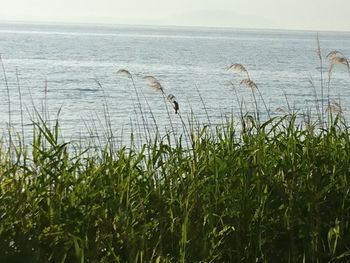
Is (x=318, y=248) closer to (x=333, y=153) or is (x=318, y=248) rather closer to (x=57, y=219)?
(x=333, y=153)

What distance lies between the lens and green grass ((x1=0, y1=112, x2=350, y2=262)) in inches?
244

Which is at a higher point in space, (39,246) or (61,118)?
(39,246)

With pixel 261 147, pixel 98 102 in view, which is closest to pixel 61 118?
pixel 98 102

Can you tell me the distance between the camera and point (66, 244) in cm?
600

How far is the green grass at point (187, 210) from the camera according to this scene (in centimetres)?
619

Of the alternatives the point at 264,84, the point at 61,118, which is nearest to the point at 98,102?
the point at 61,118

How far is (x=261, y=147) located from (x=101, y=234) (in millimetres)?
1805

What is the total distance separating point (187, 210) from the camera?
662cm

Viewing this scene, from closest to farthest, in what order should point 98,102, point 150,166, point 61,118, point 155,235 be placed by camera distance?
point 155,235
point 150,166
point 61,118
point 98,102

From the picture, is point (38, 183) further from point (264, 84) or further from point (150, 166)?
point (264, 84)

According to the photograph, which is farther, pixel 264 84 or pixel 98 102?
pixel 264 84

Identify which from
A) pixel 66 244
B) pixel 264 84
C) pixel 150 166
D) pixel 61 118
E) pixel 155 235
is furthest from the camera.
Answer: pixel 264 84

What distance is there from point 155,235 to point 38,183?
3.08 ft

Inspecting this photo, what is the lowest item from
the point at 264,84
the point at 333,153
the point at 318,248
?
the point at 264,84
